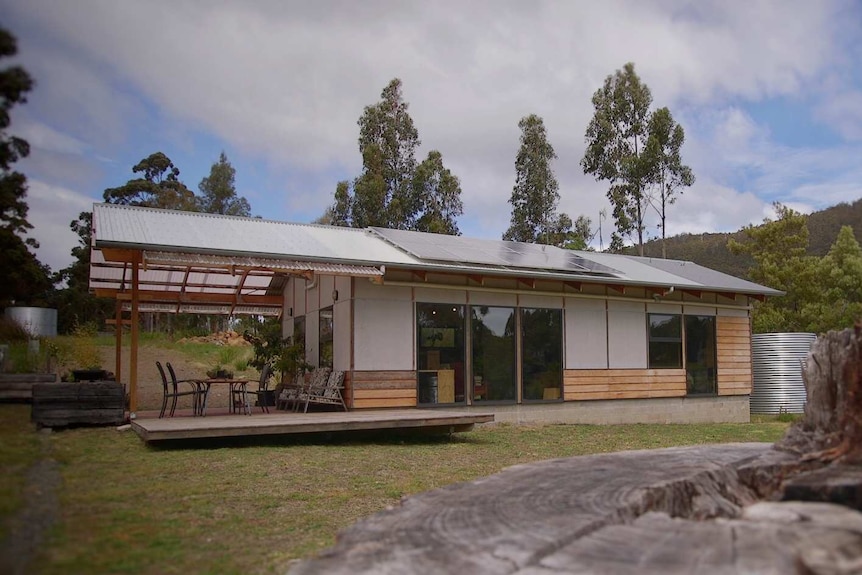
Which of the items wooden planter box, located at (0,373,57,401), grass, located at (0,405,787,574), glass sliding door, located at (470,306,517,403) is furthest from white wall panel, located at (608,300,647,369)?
wooden planter box, located at (0,373,57,401)

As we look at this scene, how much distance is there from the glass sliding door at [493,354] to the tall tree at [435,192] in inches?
A: 569

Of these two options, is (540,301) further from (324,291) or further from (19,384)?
(19,384)

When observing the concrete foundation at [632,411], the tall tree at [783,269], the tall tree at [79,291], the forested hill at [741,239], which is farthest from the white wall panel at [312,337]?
the forested hill at [741,239]

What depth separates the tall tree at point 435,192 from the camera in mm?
25938

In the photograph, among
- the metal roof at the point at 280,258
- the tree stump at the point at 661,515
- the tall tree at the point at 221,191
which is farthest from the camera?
the tall tree at the point at 221,191

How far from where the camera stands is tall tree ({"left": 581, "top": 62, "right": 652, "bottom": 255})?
81.2ft

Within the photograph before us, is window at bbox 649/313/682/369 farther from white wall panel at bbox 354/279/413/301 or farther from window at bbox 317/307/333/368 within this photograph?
window at bbox 317/307/333/368

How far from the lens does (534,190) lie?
27.0m

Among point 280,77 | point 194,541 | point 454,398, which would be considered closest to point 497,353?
point 454,398

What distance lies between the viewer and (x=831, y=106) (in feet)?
34.4

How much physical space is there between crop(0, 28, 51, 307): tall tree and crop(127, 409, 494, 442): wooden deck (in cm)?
479

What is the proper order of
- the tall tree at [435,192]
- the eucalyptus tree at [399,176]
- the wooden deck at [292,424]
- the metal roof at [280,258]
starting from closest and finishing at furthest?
the wooden deck at [292,424]
the metal roof at [280,258]
the eucalyptus tree at [399,176]
the tall tree at [435,192]

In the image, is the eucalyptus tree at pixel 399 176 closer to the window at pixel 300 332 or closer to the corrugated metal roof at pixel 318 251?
the corrugated metal roof at pixel 318 251

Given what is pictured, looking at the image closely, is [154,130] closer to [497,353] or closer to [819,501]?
[819,501]
